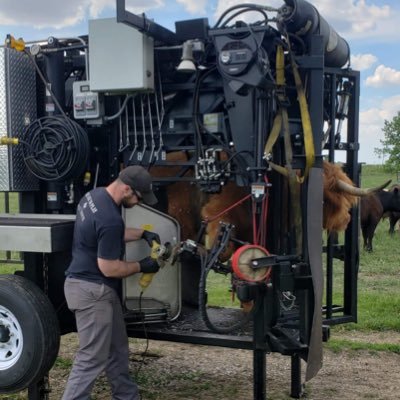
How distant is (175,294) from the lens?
5109 mm

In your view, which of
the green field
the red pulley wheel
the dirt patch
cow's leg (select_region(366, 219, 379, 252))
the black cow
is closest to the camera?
the red pulley wheel

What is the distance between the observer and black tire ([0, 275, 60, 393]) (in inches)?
182

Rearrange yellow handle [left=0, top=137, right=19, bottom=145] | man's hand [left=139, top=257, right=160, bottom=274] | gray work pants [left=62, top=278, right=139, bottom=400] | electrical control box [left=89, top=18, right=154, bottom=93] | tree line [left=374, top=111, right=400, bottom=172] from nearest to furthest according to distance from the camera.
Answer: gray work pants [left=62, top=278, right=139, bottom=400]
man's hand [left=139, top=257, right=160, bottom=274]
electrical control box [left=89, top=18, right=154, bottom=93]
yellow handle [left=0, top=137, right=19, bottom=145]
tree line [left=374, top=111, right=400, bottom=172]

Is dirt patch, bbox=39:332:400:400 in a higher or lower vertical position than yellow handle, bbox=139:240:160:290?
lower

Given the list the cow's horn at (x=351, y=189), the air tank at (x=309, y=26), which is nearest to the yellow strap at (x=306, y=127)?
the air tank at (x=309, y=26)

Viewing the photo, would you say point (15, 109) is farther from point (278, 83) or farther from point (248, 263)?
point (248, 263)

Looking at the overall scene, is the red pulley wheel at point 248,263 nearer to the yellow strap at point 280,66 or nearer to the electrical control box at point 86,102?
the yellow strap at point 280,66

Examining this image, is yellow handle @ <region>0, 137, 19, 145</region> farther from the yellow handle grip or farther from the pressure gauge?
the pressure gauge

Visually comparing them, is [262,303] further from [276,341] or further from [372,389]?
[372,389]

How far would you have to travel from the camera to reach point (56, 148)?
511 centimetres

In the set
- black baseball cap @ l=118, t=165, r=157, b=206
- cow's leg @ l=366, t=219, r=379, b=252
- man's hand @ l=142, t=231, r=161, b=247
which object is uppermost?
black baseball cap @ l=118, t=165, r=157, b=206

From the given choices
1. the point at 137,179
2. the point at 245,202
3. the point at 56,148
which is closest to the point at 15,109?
the point at 56,148

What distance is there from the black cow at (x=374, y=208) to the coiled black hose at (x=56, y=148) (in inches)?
424

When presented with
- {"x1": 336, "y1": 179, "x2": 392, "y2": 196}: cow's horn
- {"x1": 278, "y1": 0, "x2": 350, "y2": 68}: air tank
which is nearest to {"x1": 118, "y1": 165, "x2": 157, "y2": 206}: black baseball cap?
{"x1": 278, "y1": 0, "x2": 350, "y2": 68}: air tank
